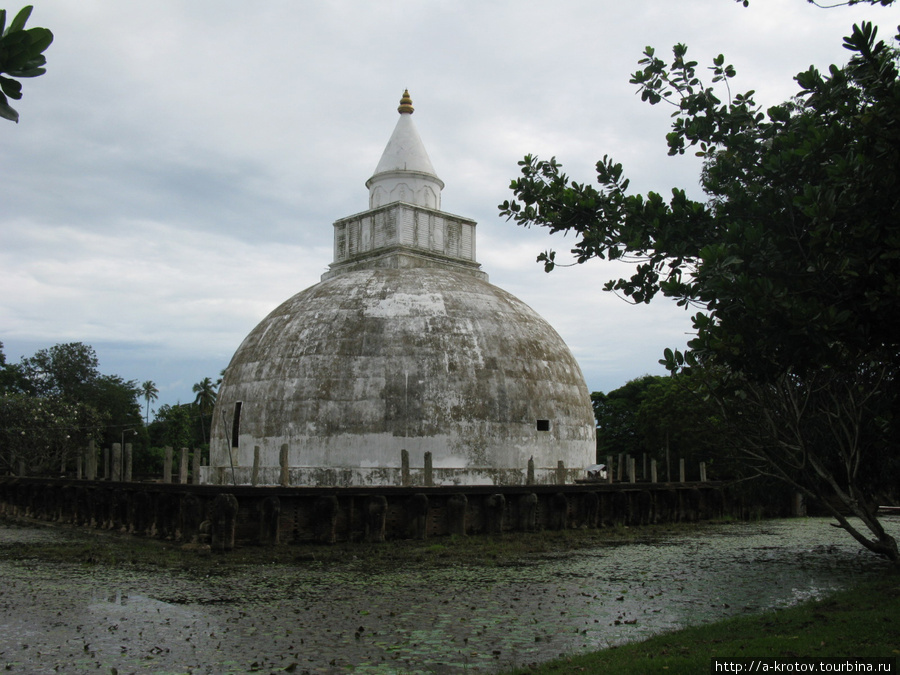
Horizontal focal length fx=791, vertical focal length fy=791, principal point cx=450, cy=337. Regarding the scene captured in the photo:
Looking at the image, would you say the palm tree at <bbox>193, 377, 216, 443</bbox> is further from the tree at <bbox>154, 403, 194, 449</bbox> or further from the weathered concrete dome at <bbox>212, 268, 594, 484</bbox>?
the weathered concrete dome at <bbox>212, 268, 594, 484</bbox>

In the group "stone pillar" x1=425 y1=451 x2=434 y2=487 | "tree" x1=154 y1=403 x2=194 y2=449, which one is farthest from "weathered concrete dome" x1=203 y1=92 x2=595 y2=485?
"tree" x1=154 y1=403 x2=194 y2=449

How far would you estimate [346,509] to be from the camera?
1909 cm

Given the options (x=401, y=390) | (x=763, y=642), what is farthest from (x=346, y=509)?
(x=763, y=642)

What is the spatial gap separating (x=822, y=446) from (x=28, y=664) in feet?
51.9

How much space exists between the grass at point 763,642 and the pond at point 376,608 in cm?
72

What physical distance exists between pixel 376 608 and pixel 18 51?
8680mm

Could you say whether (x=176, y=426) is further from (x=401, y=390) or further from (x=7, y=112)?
(x=7, y=112)

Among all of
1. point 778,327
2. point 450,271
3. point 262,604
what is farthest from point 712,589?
point 450,271

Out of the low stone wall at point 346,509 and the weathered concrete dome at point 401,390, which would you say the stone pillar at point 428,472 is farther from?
the low stone wall at point 346,509

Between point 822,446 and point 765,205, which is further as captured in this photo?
point 822,446

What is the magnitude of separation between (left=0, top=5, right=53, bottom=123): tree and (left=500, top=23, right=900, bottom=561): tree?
6220mm

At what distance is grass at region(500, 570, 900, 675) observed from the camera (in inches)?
282

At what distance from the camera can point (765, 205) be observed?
8.73m

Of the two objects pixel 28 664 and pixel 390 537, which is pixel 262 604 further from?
pixel 390 537
